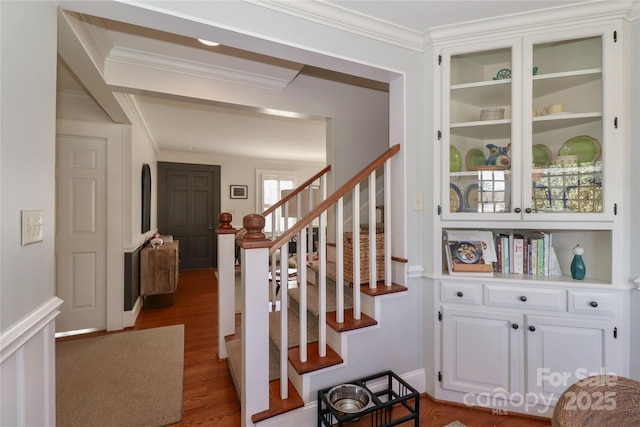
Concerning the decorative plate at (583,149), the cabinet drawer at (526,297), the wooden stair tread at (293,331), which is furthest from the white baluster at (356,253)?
the decorative plate at (583,149)

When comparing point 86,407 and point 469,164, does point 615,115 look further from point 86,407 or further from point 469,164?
point 86,407

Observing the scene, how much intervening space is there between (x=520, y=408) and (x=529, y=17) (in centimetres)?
230

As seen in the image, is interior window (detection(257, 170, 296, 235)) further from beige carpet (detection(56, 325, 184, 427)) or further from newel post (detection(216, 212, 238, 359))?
newel post (detection(216, 212, 238, 359))

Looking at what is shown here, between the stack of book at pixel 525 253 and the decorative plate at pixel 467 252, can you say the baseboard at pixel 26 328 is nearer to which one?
the decorative plate at pixel 467 252

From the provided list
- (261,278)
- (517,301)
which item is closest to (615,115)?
(517,301)

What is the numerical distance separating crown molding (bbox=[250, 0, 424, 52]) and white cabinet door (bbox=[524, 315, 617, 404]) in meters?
1.86

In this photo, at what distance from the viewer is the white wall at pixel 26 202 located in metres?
0.89

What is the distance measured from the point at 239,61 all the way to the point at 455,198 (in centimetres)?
185

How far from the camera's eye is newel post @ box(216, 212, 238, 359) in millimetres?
2352

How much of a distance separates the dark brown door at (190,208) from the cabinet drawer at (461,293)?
17.2 ft

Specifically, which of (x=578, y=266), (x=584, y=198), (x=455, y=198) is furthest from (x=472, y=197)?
(x=578, y=266)

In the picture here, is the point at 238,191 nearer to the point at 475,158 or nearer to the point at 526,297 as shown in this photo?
the point at 475,158

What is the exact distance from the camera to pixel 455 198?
187cm

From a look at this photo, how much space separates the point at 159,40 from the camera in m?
1.90
